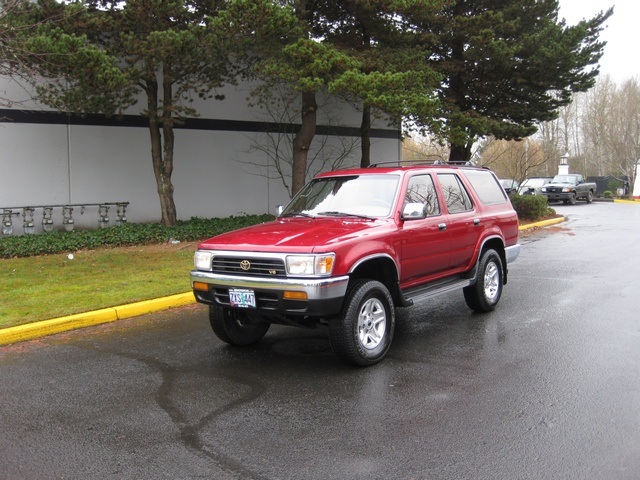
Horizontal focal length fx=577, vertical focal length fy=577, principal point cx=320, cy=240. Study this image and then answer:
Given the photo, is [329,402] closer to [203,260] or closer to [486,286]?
[203,260]

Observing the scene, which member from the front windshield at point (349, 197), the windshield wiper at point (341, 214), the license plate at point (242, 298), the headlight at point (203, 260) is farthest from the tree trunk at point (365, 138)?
the license plate at point (242, 298)

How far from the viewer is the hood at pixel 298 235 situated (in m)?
5.35

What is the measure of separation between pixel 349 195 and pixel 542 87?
1564 cm

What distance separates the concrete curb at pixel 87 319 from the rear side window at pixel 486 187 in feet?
14.8

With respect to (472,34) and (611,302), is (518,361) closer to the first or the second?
(611,302)

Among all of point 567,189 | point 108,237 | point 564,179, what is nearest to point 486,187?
point 108,237

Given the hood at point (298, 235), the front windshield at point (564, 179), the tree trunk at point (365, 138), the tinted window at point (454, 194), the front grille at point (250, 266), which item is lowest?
the front grille at point (250, 266)

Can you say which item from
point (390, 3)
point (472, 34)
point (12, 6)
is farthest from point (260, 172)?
point (12, 6)

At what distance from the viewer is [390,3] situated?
550 inches

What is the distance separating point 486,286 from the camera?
7.84 meters

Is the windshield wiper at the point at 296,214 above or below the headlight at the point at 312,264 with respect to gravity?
above

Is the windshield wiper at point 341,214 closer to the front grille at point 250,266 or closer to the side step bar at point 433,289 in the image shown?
the side step bar at point 433,289

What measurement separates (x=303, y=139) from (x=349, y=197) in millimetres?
10081

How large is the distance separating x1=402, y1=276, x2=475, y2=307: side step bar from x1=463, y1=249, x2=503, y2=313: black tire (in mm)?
255
